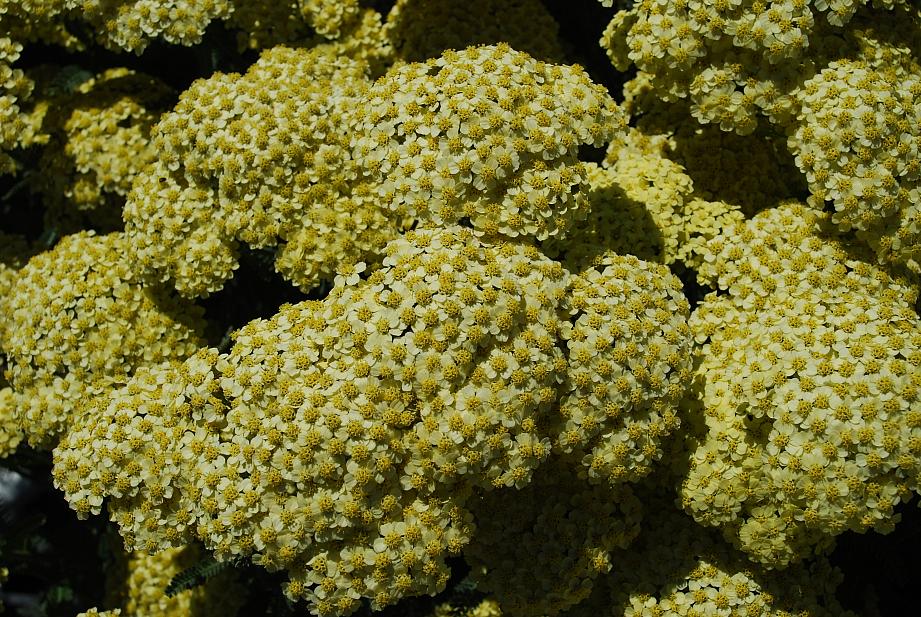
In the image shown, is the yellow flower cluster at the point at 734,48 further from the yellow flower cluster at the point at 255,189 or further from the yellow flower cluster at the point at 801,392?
the yellow flower cluster at the point at 255,189

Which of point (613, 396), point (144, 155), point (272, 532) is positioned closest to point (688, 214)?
point (613, 396)

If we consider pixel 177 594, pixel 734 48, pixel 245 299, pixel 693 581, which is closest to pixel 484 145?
pixel 734 48

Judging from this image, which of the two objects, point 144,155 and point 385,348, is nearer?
point 385,348

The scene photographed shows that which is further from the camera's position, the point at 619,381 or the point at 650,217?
the point at 650,217

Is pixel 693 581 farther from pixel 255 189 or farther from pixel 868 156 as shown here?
pixel 255 189

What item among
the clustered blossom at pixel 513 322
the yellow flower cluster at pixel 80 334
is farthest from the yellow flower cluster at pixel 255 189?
the yellow flower cluster at pixel 80 334

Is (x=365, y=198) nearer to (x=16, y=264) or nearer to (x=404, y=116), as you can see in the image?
(x=404, y=116)
